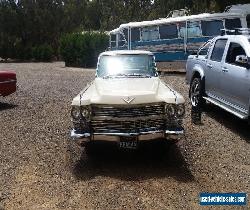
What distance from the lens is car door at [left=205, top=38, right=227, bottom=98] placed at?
9492 mm

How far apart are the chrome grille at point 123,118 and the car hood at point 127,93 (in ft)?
0.37

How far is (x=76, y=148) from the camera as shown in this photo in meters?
7.59

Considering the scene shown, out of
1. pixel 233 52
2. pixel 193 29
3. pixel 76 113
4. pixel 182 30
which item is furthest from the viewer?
pixel 182 30

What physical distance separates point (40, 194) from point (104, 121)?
1.54 metres

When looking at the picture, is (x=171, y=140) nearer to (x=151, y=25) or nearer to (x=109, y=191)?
(x=109, y=191)

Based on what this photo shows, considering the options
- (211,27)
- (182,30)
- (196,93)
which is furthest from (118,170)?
(182,30)

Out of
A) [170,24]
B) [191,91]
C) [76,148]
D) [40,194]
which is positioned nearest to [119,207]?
[40,194]

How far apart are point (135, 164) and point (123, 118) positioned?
939mm

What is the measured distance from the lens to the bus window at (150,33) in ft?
70.4

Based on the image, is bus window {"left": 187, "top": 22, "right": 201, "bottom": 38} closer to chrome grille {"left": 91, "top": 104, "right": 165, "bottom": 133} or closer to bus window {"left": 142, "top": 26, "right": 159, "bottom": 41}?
bus window {"left": 142, "top": 26, "right": 159, "bottom": 41}

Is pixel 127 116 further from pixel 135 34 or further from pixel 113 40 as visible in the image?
pixel 113 40

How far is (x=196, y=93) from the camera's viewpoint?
1088 centimetres

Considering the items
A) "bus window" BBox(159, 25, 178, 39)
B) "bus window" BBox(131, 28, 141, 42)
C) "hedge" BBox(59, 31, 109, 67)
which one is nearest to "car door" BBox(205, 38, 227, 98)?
"bus window" BBox(159, 25, 178, 39)

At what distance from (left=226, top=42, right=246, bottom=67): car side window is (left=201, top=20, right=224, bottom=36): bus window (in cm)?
1033
